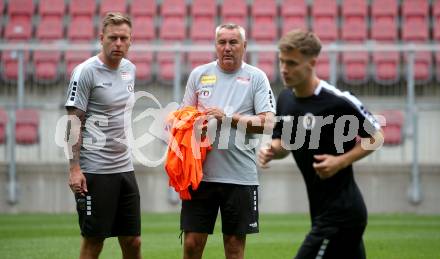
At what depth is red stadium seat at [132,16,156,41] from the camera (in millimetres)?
18266

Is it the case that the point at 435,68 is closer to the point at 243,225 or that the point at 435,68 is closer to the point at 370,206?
the point at 370,206

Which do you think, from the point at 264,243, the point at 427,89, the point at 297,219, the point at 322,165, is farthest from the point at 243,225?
the point at 427,89

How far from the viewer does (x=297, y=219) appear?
14.2 meters

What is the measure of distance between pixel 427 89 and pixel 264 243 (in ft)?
20.5

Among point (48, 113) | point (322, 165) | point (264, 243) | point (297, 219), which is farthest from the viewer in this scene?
point (48, 113)

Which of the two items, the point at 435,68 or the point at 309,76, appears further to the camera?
the point at 435,68

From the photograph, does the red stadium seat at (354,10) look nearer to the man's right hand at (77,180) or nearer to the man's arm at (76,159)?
the man's arm at (76,159)

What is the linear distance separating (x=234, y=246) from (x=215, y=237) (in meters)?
4.75

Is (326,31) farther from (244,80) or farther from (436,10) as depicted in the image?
(244,80)

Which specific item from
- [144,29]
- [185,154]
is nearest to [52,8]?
[144,29]

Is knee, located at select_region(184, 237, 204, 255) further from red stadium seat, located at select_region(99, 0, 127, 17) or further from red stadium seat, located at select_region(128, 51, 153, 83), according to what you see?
red stadium seat, located at select_region(99, 0, 127, 17)

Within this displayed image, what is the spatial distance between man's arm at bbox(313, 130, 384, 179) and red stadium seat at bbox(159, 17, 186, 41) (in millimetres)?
12951

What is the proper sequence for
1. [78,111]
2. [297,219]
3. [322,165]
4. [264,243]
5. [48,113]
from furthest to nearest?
[48,113]
[297,219]
[264,243]
[78,111]
[322,165]

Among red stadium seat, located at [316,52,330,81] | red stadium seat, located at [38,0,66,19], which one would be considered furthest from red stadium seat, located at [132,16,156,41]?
red stadium seat, located at [316,52,330,81]
